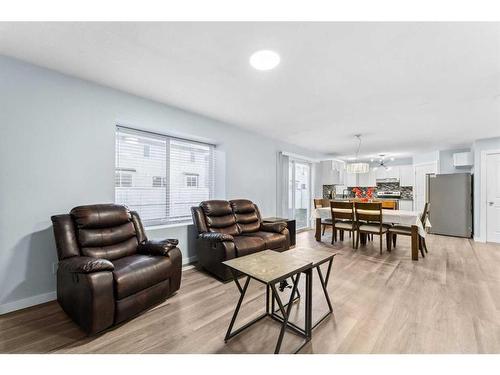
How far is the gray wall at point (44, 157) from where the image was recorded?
200 centimetres

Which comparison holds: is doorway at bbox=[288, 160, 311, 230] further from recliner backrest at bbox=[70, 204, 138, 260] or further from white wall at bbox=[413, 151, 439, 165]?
recliner backrest at bbox=[70, 204, 138, 260]

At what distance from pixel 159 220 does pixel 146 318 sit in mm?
1546

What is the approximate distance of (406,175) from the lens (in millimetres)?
7113

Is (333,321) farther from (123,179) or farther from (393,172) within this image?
(393,172)

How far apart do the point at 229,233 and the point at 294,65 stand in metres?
2.37

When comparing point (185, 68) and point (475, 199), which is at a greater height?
point (185, 68)

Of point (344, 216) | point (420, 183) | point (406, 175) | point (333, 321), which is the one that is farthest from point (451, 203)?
point (333, 321)

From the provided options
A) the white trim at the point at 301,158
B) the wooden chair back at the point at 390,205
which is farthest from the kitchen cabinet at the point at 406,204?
the white trim at the point at 301,158

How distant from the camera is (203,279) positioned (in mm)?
2773

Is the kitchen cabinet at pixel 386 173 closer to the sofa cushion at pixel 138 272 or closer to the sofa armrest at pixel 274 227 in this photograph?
the sofa armrest at pixel 274 227
